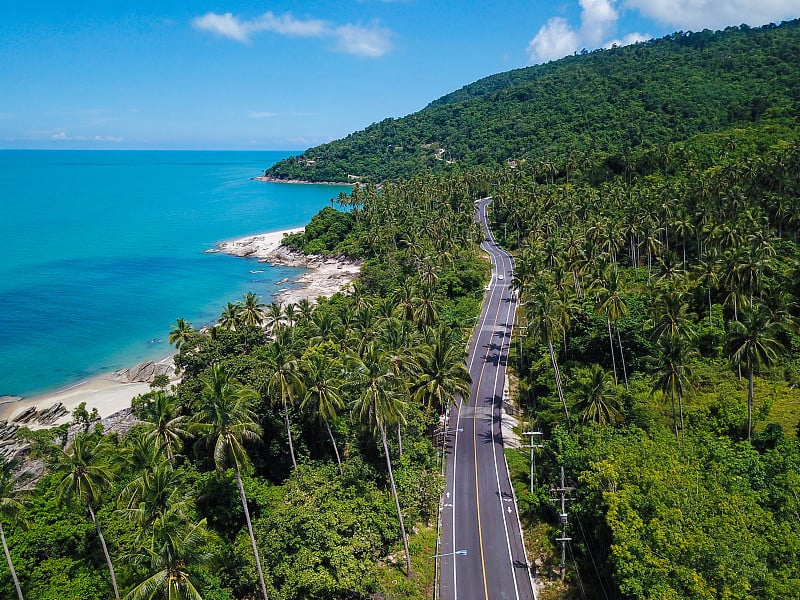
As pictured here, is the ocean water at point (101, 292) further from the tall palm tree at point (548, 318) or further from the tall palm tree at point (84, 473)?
the tall palm tree at point (548, 318)

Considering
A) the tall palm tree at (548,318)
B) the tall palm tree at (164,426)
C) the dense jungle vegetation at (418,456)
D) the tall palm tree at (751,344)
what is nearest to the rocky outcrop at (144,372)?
the dense jungle vegetation at (418,456)

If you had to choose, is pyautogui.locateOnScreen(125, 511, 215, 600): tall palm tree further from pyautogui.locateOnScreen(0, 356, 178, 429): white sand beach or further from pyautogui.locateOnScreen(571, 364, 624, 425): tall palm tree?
pyautogui.locateOnScreen(0, 356, 178, 429): white sand beach

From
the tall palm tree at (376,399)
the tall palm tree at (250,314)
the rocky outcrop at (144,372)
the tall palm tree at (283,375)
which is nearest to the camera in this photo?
the tall palm tree at (376,399)

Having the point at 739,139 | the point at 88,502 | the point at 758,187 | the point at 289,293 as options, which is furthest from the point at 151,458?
the point at 739,139

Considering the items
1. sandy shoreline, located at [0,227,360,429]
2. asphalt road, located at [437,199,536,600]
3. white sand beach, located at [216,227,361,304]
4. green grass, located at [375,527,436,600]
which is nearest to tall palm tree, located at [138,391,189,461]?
green grass, located at [375,527,436,600]

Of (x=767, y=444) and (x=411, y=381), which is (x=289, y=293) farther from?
(x=767, y=444)

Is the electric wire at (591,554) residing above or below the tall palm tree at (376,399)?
below
